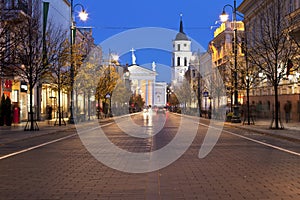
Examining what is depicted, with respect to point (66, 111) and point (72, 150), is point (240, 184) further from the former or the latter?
point (66, 111)

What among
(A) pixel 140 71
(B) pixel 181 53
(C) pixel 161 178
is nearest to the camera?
(C) pixel 161 178


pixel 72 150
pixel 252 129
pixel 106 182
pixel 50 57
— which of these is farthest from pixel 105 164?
pixel 50 57

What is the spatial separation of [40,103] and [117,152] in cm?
3495

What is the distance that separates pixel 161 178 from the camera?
1031 cm

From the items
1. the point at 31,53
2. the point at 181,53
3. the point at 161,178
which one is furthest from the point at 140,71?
the point at 161,178

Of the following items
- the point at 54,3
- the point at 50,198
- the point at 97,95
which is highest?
the point at 54,3

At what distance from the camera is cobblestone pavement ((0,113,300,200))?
853cm

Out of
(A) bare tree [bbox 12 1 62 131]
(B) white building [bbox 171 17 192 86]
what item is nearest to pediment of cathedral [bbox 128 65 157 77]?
(B) white building [bbox 171 17 192 86]

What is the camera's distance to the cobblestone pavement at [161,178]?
8531 millimetres

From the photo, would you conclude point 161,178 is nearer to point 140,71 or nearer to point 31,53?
point 31,53

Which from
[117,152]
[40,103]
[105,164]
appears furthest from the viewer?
[40,103]

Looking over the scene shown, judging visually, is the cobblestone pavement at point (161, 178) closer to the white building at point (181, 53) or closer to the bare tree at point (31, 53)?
the bare tree at point (31, 53)

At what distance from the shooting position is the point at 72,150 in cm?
1703

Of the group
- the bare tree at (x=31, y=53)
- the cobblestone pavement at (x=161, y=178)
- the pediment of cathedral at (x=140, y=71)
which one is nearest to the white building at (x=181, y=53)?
the pediment of cathedral at (x=140, y=71)
